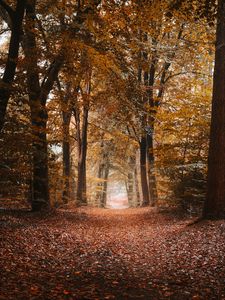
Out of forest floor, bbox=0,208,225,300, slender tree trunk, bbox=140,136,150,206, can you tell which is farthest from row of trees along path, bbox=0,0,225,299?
slender tree trunk, bbox=140,136,150,206

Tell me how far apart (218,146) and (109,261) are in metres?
5.50

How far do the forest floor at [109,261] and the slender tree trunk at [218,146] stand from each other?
859 millimetres

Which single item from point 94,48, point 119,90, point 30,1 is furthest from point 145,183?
point 30,1

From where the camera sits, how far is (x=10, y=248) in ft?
24.3

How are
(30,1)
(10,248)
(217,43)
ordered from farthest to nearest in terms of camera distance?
(217,43) < (30,1) < (10,248)

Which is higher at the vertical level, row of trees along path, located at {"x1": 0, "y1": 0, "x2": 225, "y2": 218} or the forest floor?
row of trees along path, located at {"x1": 0, "y1": 0, "x2": 225, "y2": 218}

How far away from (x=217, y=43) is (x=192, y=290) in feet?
27.3

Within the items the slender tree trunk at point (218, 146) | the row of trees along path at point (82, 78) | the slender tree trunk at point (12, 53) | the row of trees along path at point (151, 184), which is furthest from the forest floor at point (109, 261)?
the slender tree trunk at point (12, 53)

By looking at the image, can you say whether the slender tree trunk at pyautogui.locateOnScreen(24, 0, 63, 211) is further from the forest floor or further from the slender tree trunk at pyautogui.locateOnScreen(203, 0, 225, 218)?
the slender tree trunk at pyautogui.locateOnScreen(203, 0, 225, 218)

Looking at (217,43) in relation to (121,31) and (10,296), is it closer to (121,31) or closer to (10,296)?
(121,31)

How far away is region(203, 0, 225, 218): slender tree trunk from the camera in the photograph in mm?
10562

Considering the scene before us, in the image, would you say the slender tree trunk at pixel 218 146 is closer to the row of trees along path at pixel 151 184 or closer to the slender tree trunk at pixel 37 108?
the row of trees along path at pixel 151 184

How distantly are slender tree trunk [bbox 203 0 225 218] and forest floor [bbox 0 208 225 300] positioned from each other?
0.86 meters

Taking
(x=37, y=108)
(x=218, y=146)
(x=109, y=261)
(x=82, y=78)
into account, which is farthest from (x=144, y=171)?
(x=109, y=261)
